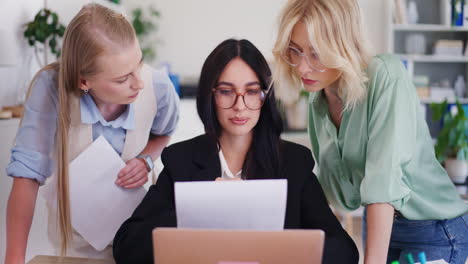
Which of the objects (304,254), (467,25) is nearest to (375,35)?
(467,25)

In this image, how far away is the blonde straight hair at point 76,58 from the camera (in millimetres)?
1409

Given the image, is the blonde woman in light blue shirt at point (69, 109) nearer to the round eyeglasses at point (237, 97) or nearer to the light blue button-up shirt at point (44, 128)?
the light blue button-up shirt at point (44, 128)

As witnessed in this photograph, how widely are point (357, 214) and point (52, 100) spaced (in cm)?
420

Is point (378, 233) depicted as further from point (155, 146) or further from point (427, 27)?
point (427, 27)

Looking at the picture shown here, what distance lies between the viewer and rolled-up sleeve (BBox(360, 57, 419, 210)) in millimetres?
1239

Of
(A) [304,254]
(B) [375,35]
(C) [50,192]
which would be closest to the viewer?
(A) [304,254]

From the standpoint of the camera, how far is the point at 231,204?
105 centimetres

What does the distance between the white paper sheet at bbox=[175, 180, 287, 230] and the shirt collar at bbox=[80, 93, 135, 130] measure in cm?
57

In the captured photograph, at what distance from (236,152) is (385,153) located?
42 cm

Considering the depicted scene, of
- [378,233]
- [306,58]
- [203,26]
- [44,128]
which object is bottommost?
[378,233]

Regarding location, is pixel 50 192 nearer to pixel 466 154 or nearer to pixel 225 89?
pixel 225 89

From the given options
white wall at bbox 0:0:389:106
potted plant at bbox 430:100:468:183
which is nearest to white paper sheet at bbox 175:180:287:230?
potted plant at bbox 430:100:468:183

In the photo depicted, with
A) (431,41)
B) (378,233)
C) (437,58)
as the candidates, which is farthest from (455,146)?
(378,233)

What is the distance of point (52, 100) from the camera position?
149cm
